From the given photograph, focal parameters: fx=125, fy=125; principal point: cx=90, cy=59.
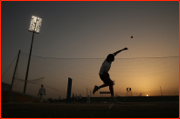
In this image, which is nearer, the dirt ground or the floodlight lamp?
the dirt ground

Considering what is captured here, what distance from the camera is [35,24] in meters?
19.2

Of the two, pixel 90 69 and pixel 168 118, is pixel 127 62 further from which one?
pixel 168 118

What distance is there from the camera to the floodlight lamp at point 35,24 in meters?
18.6

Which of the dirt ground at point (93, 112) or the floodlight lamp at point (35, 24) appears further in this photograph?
the floodlight lamp at point (35, 24)

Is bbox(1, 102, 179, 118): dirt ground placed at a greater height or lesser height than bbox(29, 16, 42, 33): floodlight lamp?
lesser

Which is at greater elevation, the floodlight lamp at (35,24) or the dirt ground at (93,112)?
the floodlight lamp at (35,24)

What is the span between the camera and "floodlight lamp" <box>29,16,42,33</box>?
733 inches

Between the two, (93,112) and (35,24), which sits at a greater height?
(35,24)

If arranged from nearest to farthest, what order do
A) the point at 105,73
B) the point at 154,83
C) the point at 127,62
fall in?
1. the point at 105,73
2. the point at 127,62
3. the point at 154,83

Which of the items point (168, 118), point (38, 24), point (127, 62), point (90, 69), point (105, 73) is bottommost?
point (168, 118)

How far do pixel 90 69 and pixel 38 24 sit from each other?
1182 cm

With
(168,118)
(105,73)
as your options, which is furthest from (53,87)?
(168,118)

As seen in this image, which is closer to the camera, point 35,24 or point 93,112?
point 93,112

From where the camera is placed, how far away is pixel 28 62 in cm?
1392
